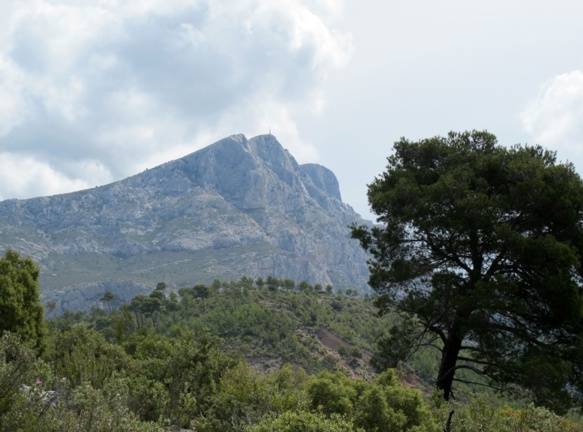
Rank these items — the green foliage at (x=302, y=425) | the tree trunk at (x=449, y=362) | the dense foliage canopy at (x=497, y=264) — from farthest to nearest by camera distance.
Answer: the tree trunk at (x=449, y=362) < the dense foliage canopy at (x=497, y=264) < the green foliage at (x=302, y=425)

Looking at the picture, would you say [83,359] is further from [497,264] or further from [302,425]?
[497,264]

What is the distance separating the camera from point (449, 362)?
43.0 feet

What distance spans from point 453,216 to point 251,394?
25.8 ft

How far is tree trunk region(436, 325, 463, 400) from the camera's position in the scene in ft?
42.1

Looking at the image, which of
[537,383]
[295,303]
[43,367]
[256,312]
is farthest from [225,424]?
[295,303]

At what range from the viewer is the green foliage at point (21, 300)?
15688mm

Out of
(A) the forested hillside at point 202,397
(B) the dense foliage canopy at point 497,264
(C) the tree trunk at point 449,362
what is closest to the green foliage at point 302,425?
(A) the forested hillside at point 202,397

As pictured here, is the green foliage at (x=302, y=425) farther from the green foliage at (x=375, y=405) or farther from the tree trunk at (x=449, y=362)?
the tree trunk at (x=449, y=362)

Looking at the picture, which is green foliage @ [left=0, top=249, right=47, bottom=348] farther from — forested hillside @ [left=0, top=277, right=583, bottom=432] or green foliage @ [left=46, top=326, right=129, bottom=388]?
green foliage @ [left=46, top=326, right=129, bottom=388]

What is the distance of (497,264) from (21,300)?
51.9 ft

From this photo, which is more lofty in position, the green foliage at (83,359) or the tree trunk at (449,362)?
the tree trunk at (449,362)

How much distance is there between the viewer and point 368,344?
68.1 m

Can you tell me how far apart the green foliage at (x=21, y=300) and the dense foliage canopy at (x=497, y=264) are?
1211 cm

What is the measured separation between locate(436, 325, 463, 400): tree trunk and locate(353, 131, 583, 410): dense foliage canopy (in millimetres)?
29
